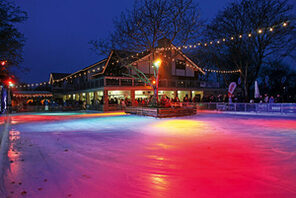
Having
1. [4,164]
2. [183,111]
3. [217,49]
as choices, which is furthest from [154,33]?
[4,164]

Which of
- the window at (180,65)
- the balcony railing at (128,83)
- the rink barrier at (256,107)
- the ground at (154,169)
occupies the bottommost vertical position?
the ground at (154,169)

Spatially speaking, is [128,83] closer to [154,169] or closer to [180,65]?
[180,65]

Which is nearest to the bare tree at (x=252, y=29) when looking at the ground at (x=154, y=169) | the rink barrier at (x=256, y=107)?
the rink barrier at (x=256, y=107)

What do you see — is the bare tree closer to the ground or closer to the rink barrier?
the rink barrier

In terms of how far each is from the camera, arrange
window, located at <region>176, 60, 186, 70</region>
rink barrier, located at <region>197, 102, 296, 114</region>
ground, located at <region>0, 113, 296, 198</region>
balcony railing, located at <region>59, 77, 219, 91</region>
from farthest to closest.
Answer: window, located at <region>176, 60, 186, 70</region> < balcony railing, located at <region>59, 77, 219, 91</region> < rink barrier, located at <region>197, 102, 296, 114</region> < ground, located at <region>0, 113, 296, 198</region>

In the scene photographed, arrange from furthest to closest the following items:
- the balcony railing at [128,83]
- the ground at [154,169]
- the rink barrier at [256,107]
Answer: the balcony railing at [128,83], the rink barrier at [256,107], the ground at [154,169]

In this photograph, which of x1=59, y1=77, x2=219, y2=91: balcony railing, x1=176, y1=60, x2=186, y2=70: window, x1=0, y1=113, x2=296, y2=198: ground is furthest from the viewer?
x1=176, y1=60, x2=186, y2=70: window

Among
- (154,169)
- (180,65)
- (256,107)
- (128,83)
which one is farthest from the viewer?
(180,65)

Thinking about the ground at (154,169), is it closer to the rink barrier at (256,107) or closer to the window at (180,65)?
the rink barrier at (256,107)

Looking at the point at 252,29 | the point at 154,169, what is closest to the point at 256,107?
the point at 252,29

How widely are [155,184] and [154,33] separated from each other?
593 inches

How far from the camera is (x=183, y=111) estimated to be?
16.6 m

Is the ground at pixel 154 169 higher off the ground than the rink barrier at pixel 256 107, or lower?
lower

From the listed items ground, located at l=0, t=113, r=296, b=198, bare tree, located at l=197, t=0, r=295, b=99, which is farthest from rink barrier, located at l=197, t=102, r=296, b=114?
ground, located at l=0, t=113, r=296, b=198
